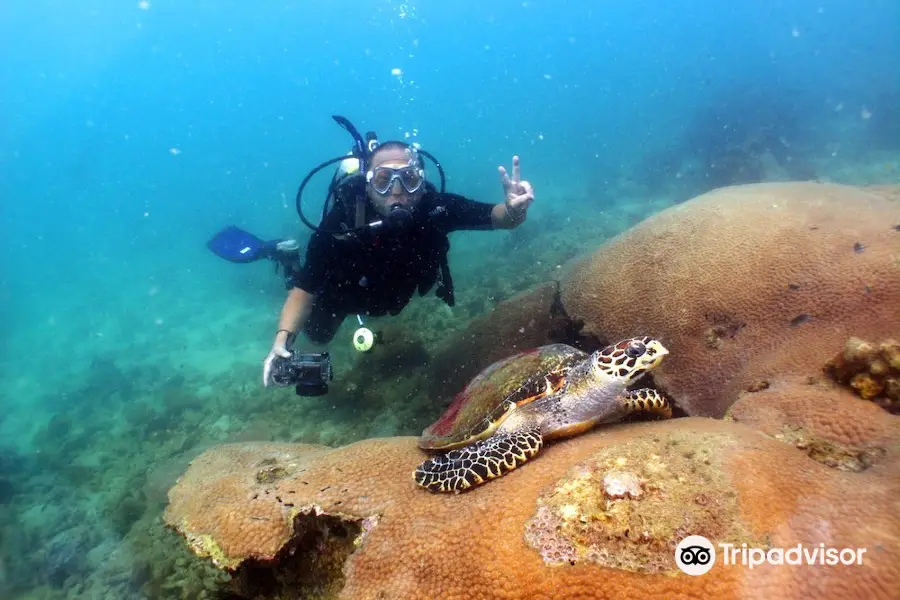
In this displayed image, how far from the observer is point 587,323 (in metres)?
5.04

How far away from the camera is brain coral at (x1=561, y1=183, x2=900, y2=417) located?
11.8 feet

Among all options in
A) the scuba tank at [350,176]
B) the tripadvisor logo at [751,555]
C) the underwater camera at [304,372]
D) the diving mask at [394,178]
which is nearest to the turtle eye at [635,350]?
the tripadvisor logo at [751,555]

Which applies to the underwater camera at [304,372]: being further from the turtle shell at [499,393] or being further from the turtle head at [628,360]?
the turtle head at [628,360]

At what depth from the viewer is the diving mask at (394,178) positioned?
5.59 metres

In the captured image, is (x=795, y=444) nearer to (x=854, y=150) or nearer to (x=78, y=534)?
(x=78, y=534)

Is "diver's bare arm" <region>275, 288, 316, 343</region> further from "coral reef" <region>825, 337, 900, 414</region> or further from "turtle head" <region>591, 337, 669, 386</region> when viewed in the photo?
"coral reef" <region>825, 337, 900, 414</region>

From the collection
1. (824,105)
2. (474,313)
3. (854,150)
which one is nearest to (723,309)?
(474,313)

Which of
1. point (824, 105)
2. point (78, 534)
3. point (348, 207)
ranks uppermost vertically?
point (824, 105)

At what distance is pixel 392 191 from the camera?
223 inches

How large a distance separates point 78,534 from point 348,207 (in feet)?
24.5

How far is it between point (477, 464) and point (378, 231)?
389 cm

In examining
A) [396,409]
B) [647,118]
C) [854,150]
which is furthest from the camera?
[647,118]

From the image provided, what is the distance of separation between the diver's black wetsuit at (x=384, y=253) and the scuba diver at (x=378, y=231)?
13 millimetres

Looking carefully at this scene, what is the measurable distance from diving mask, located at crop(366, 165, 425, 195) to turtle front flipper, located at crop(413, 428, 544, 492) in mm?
3786
